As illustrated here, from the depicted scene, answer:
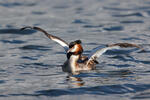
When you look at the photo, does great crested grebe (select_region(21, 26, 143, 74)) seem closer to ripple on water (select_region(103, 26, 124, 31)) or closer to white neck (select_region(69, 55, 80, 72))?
white neck (select_region(69, 55, 80, 72))

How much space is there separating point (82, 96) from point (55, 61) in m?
4.70

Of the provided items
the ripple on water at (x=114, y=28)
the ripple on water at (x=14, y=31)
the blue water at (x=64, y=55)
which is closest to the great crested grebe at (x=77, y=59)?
the blue water at (x=64, y=55)

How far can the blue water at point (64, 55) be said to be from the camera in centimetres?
1223

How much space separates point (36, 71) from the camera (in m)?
14.6

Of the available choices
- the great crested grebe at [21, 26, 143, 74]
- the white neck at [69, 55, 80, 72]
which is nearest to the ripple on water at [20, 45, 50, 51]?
the great crested grebe at [21, 26, 143, 74]

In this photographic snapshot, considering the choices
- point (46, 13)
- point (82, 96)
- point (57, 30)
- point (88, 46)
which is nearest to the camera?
point (82, 96)

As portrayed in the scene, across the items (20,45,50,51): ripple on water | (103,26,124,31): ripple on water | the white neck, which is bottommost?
the white neck

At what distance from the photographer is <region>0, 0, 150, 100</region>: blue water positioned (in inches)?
482

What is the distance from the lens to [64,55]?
1758 centimetres

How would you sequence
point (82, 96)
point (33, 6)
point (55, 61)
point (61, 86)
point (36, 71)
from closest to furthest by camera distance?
point (82, 96), point (61, 86), point (36, 71), point (55, 61), point (33, 6)

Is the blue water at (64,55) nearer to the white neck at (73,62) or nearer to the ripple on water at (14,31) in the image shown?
the ripple on water at (14,31)

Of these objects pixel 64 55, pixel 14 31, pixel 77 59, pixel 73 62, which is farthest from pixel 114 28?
pixel 73 62

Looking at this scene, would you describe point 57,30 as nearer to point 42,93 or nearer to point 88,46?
point 88,46

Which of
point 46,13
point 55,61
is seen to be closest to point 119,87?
point 55,61
